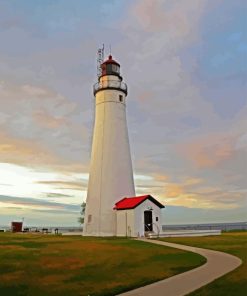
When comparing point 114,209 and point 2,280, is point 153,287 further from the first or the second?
point 114,209

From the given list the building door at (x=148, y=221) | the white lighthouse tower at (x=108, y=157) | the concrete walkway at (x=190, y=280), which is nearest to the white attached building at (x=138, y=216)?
the building door at (x=148, y=221)

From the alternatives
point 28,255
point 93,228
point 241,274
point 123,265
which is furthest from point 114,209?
point 241,274

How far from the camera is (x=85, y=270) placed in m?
11.7

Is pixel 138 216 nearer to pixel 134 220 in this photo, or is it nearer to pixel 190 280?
pixel 134 220

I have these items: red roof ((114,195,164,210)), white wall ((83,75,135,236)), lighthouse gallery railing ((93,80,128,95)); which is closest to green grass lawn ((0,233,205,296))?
red roof ((114,195,164,210))

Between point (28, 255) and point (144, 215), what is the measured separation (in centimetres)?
1544

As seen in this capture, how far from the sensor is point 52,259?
14.0m

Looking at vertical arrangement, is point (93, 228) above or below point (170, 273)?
above

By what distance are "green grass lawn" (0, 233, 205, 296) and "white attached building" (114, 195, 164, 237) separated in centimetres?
1194

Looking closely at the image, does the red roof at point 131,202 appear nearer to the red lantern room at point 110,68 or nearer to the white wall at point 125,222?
the white wall at point 125,222

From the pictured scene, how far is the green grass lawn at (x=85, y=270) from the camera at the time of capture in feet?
30.3

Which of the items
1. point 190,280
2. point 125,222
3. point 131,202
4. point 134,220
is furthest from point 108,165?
point 190,280

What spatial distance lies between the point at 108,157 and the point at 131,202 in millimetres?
4667

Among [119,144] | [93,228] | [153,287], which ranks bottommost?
[153,287]
